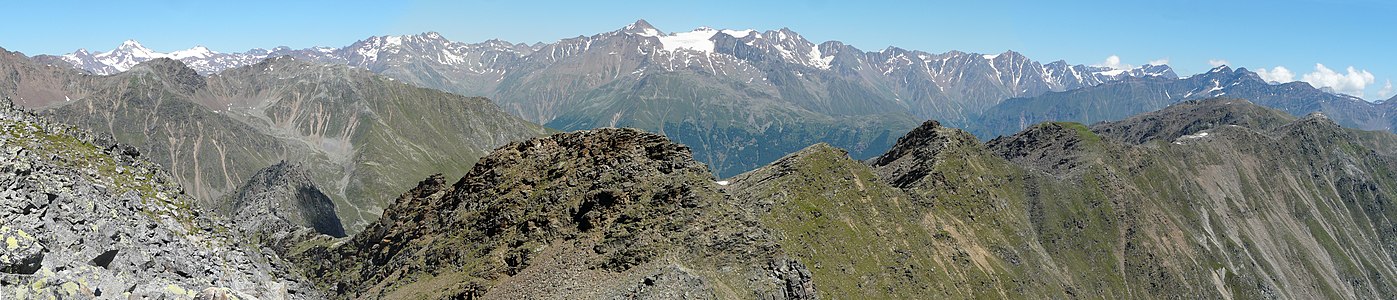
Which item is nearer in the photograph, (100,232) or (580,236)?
(100,232)

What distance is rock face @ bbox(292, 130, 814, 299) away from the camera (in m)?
61.6

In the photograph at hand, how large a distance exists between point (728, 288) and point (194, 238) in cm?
3543

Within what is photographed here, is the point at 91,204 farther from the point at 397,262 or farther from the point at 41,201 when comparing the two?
the point at 397,262

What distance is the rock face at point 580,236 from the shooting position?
61.6 m

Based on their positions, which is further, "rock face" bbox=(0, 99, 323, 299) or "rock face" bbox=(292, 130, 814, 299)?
"rock face" bbox=(292, 130, 814, 299)

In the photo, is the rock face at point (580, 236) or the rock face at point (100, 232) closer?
the rock face at point (100, 232)

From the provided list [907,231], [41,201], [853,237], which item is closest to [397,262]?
[41,201]

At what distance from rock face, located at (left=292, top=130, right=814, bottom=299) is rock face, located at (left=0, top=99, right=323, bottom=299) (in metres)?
10.7

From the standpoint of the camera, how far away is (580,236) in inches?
2687

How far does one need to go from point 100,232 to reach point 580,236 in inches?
1230

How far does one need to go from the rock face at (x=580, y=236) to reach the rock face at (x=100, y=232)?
10.7 meters

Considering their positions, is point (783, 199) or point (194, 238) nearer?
point (194, 238)

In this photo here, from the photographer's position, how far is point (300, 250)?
13062 centimetres

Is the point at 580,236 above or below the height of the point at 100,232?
below
